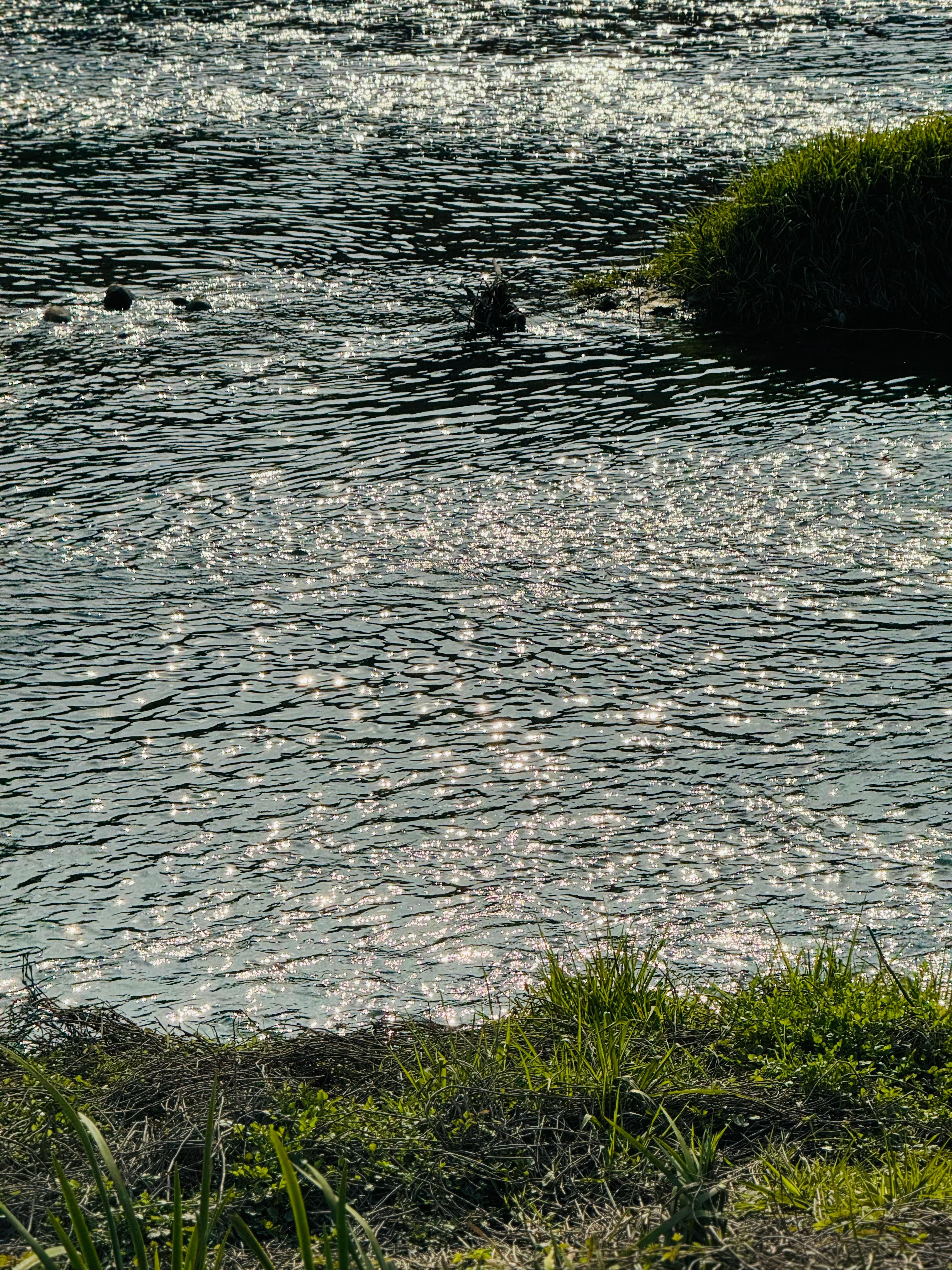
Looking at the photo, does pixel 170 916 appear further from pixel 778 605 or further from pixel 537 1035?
pixel 778 605

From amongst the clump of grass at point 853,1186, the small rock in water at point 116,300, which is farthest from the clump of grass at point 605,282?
the clump of grass at point 853,1186

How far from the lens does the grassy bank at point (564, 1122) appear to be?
5148 mm

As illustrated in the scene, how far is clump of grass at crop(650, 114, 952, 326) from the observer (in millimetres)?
19828

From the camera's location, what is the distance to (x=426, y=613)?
1216 cm

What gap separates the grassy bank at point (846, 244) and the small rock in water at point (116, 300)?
27.6 feet

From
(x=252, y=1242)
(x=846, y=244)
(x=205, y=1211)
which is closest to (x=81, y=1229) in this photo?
(x=205, y=1211)

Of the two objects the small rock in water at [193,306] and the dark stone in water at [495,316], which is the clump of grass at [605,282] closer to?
the dark stone in water at [495,316]

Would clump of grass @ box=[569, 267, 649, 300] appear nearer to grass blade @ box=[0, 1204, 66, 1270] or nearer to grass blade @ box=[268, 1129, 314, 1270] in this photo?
grass blade @ box=[268, 1129, 314, 1270]

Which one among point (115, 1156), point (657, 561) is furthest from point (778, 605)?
point (115, 1156)

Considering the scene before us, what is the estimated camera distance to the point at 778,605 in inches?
479

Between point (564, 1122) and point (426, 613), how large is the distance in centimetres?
666

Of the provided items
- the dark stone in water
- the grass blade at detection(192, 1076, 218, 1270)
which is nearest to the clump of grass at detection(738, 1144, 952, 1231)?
the grass blade at detection(192, 1076, 218, 1270)

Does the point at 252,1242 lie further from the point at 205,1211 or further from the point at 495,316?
the point at 495,316

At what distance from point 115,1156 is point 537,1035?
1991 millimetres
